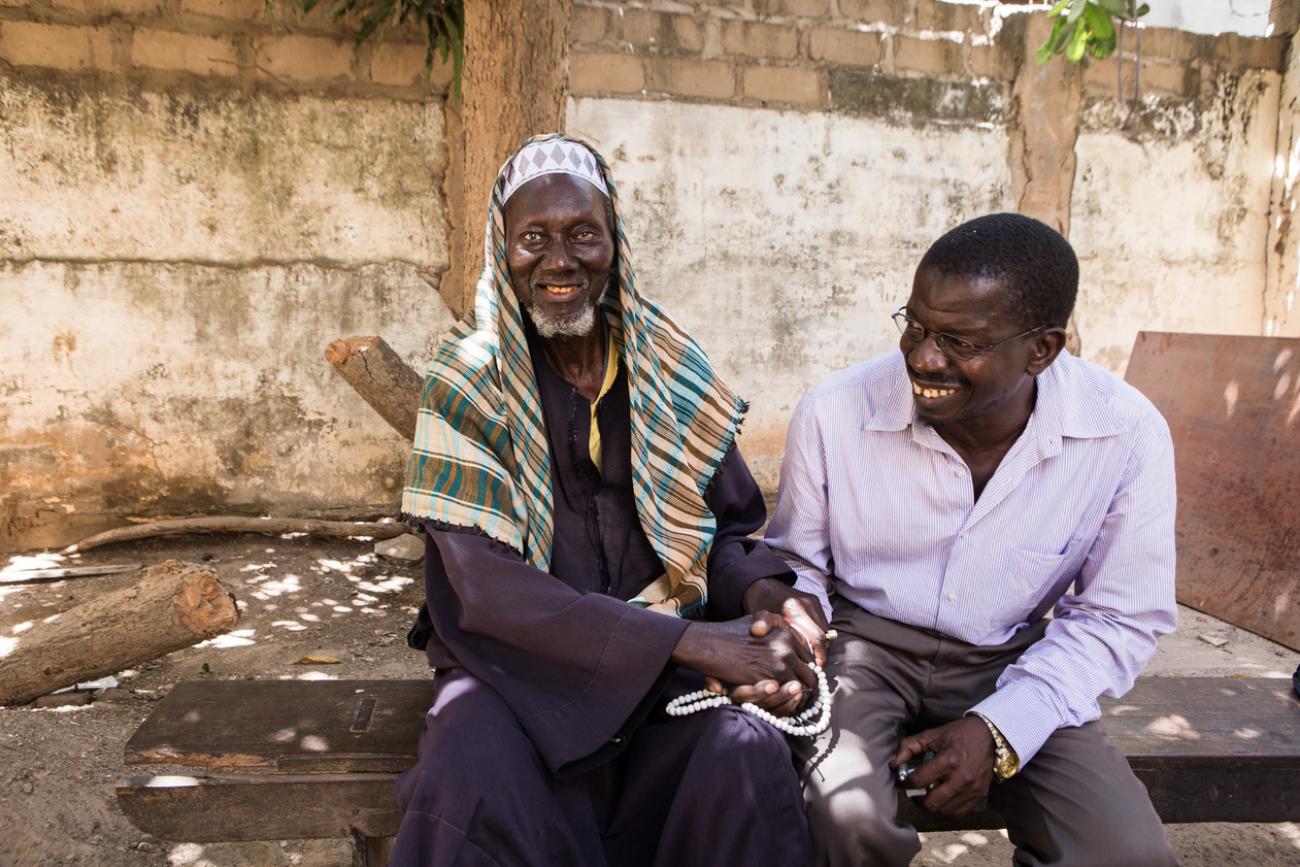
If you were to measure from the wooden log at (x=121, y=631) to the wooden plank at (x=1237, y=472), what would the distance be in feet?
11.3

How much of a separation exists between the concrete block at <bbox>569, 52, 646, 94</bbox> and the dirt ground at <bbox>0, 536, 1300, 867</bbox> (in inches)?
110

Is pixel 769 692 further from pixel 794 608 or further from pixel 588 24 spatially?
pixel 588 24

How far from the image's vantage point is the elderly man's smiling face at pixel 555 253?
2.43 metres

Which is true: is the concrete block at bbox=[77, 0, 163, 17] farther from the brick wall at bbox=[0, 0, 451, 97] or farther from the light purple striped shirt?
the light purple striped shirt

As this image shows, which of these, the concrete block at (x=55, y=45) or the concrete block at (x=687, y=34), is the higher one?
the concrete block at (x=687, y=34)

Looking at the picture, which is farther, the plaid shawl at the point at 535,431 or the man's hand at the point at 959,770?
the plaid shawl at the point at 535,431

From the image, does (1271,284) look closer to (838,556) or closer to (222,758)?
(838,556)

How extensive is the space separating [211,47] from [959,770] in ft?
16.4

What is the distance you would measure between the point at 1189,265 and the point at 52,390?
22.1 feet

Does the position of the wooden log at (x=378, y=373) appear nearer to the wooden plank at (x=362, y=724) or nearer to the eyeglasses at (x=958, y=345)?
the wooden plank at (x=362, y=724)

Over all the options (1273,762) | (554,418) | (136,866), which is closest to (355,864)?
(136,866)

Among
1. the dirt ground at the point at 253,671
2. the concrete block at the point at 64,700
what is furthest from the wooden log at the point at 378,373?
the concrete block at the point at 64,700

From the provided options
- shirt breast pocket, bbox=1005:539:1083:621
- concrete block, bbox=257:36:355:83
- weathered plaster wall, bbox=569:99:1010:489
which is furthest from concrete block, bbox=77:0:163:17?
shirt breast pocket, bbox=1005:539:1083:621

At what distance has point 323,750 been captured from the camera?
222 cm
